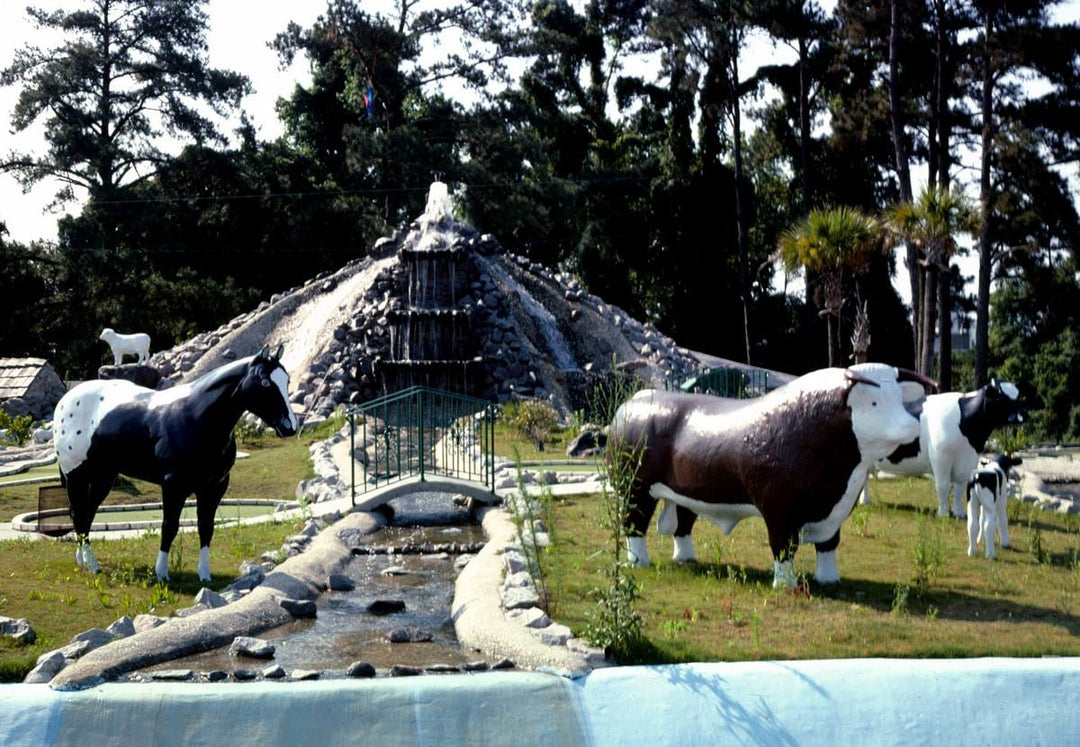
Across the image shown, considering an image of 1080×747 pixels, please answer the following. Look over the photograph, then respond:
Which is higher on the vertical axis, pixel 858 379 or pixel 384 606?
pixel 858 379

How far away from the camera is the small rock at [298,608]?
9.27 meters

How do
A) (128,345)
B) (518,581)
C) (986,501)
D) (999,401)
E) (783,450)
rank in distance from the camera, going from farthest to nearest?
(128,345) < (999,401) < (986,501) < (518,581) < (783,450)

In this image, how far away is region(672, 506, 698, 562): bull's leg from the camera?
34.8ft

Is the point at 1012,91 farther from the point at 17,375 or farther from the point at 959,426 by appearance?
the point at 17,375

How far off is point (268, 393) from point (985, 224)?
2439 cm

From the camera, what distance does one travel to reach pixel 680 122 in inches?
1758

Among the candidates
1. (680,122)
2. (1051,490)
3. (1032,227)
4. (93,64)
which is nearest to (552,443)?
(1051,490)

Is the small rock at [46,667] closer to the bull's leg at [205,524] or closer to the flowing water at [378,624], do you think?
the flowing water at [378,624]

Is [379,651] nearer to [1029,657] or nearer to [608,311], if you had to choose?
[1029,657]

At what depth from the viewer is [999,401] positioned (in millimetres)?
12383

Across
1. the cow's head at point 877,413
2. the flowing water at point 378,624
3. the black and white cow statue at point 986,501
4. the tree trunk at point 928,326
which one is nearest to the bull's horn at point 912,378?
the cow's head at point 877,413

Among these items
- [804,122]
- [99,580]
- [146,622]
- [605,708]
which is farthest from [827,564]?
[804,122]

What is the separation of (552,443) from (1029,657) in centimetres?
1504

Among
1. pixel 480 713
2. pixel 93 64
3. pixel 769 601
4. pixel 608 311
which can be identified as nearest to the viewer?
pixel 480 713
